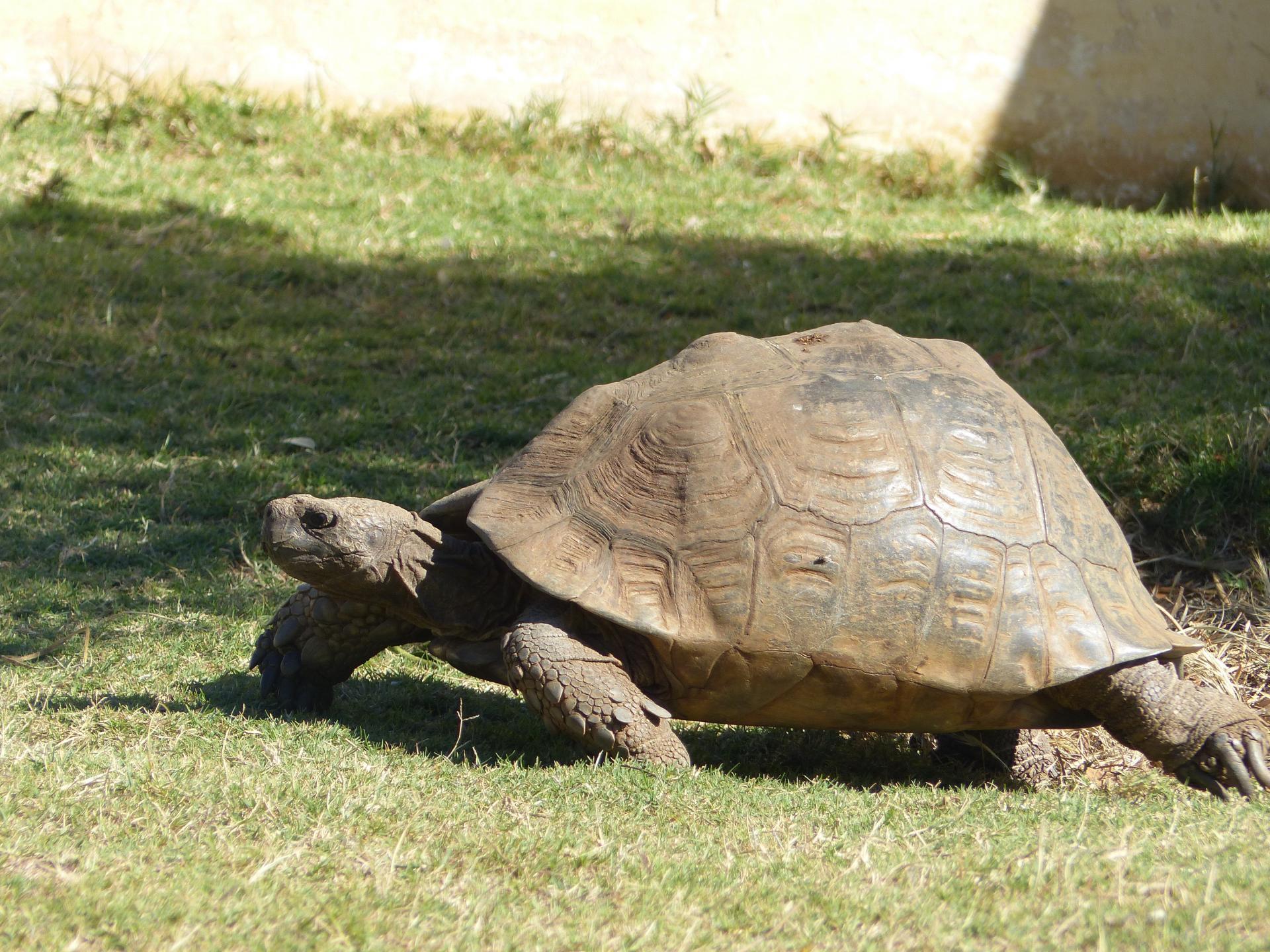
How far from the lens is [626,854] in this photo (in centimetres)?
273

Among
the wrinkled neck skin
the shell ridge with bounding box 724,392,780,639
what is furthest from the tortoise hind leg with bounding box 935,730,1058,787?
the wrinkled neck skin

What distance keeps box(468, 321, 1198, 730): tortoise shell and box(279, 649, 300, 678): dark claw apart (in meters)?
0.72

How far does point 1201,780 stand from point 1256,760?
0.52ft

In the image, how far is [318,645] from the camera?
12.7ft

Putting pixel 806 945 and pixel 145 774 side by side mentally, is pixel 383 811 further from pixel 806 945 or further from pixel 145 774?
pixel 806 945

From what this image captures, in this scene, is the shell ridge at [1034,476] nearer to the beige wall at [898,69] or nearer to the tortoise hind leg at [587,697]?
the tortoise hind leg at [587,697]

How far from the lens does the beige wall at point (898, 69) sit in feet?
30.9

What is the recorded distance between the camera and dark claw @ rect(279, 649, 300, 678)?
384 centimetres

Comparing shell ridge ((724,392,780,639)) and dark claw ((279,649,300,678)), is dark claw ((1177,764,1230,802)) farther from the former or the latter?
dark claw ((279,649,300,678))

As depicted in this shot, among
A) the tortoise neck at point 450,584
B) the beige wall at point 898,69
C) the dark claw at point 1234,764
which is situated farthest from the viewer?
the beige wall at point 898,69

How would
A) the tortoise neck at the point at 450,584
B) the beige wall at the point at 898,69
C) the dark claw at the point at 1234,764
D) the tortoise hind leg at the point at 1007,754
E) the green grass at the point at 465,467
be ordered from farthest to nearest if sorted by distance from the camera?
the beige wall at the point at 898,69 → the tortoise hind leg at the point at 1007,754 → the tortoise neck at the point at 450,584 → the dark claw at the point at 1234,764 → the green grass at the point at 465,467

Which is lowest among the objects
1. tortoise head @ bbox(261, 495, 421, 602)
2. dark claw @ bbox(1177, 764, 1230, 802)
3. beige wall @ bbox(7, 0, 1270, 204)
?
dark claw @ bbox(1177, 764, 1230, 802)

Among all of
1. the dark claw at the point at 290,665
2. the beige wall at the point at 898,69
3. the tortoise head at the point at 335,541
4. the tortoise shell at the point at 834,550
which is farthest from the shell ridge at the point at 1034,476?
the beige wall at the point at 898,69

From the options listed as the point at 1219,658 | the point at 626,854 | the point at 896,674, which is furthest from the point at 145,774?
the point at 1219,658
